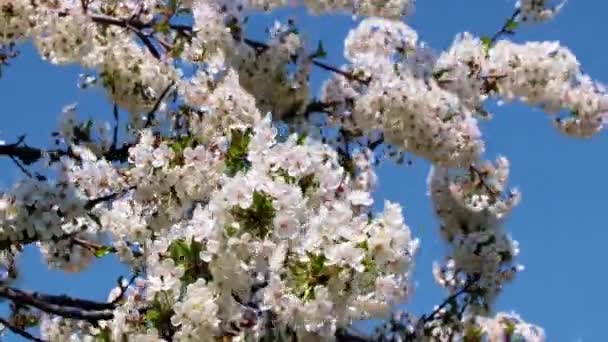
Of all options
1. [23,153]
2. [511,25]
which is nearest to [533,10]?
[511,25]

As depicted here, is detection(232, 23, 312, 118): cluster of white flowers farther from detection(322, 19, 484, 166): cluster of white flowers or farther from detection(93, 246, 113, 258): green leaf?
detection(93, 246, 113, 258): green leaf

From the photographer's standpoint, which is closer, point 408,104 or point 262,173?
point 262,173

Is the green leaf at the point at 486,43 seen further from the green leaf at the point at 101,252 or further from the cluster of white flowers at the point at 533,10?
the green leaf at the point at 101,252

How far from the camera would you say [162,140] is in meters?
6.14

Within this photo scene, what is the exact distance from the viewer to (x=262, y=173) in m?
4.52

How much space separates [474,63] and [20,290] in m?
3.73

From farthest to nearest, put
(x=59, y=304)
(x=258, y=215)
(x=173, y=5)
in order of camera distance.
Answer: (x=173, y=5) → (x=59, y=304) → (x=258, y=215)

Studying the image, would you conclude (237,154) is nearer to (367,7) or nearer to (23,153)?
(23,153)

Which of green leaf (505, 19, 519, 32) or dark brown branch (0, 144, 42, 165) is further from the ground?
green leaf (505, 19, 519, 32)

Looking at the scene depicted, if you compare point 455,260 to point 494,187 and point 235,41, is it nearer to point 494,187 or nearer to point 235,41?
point 494,187

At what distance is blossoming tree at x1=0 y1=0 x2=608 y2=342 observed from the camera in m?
4.50

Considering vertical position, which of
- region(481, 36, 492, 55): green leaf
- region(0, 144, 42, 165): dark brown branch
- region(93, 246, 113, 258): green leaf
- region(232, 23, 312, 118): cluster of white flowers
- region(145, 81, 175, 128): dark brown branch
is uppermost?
region(481, 36, 492, 55): green leaf

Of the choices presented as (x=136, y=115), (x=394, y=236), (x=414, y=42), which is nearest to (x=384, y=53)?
(x=414, y=42)

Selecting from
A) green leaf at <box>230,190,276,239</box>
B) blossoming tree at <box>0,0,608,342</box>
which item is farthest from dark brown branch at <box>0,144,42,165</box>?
green leaf at <box>230,190,276,239</box>
